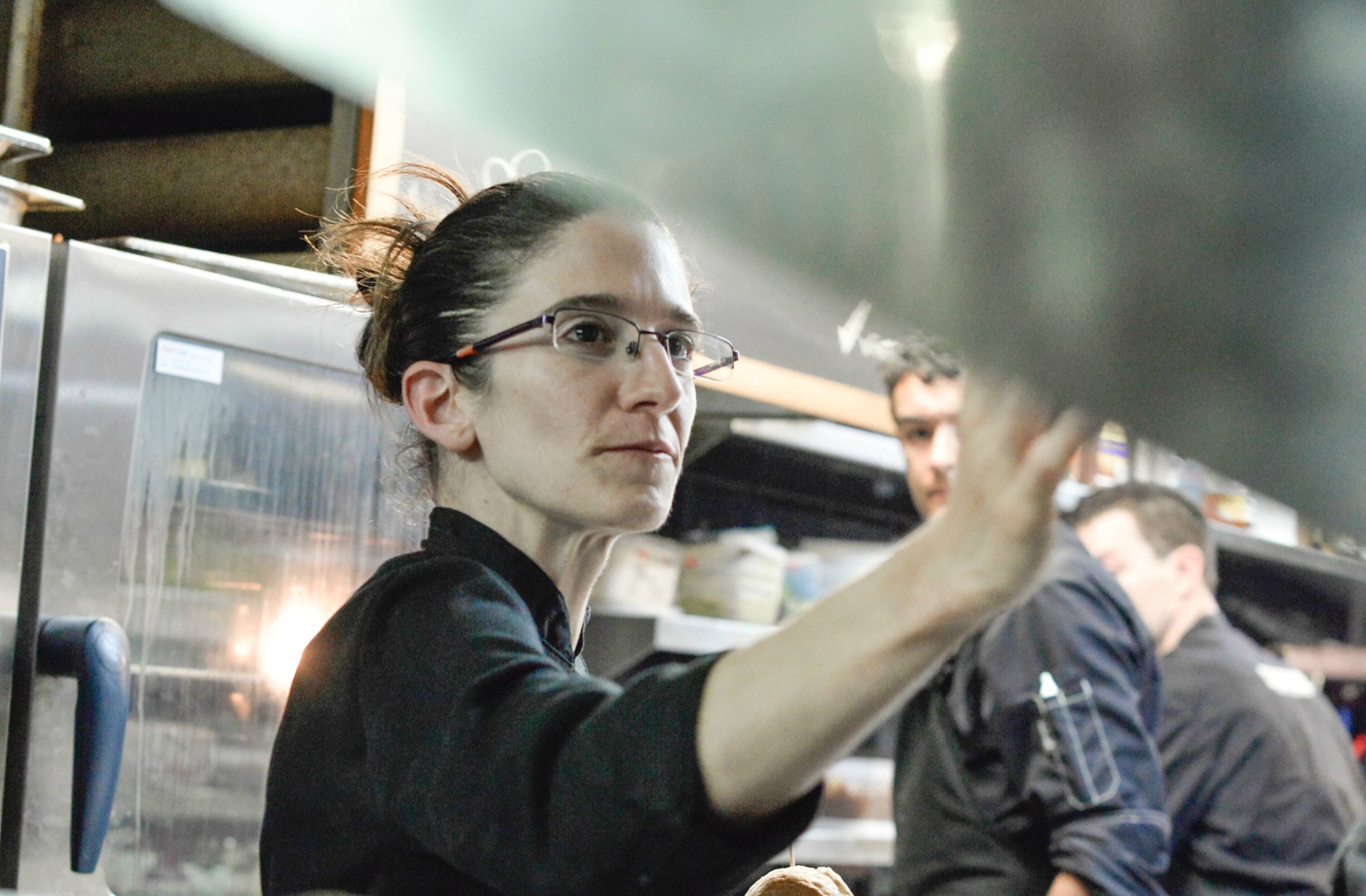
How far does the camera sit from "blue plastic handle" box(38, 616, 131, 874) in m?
1.24

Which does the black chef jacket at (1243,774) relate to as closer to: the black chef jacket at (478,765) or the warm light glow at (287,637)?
the warm light glow at (287,637)

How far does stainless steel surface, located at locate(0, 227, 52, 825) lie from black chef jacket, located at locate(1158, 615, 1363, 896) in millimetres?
1698

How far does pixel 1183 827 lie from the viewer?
2180 millimetres

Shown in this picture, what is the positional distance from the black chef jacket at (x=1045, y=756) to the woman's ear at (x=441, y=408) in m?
0.93

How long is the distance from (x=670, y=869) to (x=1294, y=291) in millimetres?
323

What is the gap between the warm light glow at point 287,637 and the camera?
4.99 feet

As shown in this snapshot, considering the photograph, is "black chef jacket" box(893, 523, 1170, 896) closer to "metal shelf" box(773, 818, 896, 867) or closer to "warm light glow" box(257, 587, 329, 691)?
"metal shelf" box(773, 818, 896, 867)

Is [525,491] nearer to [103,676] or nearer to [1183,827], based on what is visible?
[103,676]

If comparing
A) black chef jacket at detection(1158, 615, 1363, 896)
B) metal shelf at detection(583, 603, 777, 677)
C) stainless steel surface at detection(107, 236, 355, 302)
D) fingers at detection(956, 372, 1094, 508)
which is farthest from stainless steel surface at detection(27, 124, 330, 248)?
fingers at detection(956, 372, 1094, 508)

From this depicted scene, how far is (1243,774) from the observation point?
2.13 metres

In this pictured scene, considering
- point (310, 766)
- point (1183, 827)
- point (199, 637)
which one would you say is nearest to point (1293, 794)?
point (1183, 827)

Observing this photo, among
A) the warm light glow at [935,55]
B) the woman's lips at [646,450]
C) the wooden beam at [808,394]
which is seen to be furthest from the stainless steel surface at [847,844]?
the warm light glow at [935,55]

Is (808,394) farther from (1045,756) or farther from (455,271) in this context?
(455,271)

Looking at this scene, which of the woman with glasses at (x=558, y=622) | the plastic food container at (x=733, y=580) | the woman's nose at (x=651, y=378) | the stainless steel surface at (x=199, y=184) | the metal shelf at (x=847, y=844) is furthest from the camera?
the metal shelf at (x=847, y=844)
